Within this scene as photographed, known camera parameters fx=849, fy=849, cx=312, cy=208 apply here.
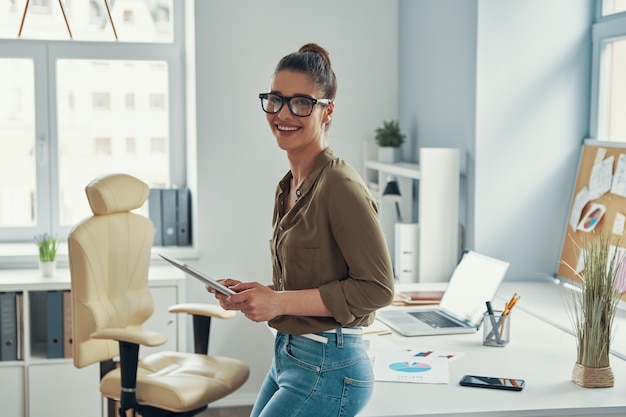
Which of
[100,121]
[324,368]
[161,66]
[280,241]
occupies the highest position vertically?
[161,66]

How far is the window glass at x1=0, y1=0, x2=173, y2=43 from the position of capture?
438cm

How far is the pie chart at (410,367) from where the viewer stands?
2271 mm

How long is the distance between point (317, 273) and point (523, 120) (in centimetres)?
187

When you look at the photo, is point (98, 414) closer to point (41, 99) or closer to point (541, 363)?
point (41, 99)

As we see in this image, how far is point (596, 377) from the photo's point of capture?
2.12m

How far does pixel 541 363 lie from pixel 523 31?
154 centimetres

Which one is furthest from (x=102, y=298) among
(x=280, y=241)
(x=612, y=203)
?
(x=612, y=203)

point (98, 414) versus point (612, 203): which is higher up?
point (612, 203)

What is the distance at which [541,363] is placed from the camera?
7.72ft

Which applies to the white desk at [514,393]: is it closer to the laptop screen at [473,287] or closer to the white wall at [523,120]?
the laptop screen at [473,287]

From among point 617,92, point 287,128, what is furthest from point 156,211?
point 287,128

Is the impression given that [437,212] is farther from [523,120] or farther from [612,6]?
[612,6]

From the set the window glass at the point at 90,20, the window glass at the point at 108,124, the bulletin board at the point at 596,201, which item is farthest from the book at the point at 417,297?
the window glass at the point at 90,20

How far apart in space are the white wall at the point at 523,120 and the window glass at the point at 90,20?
1814 millimetres
